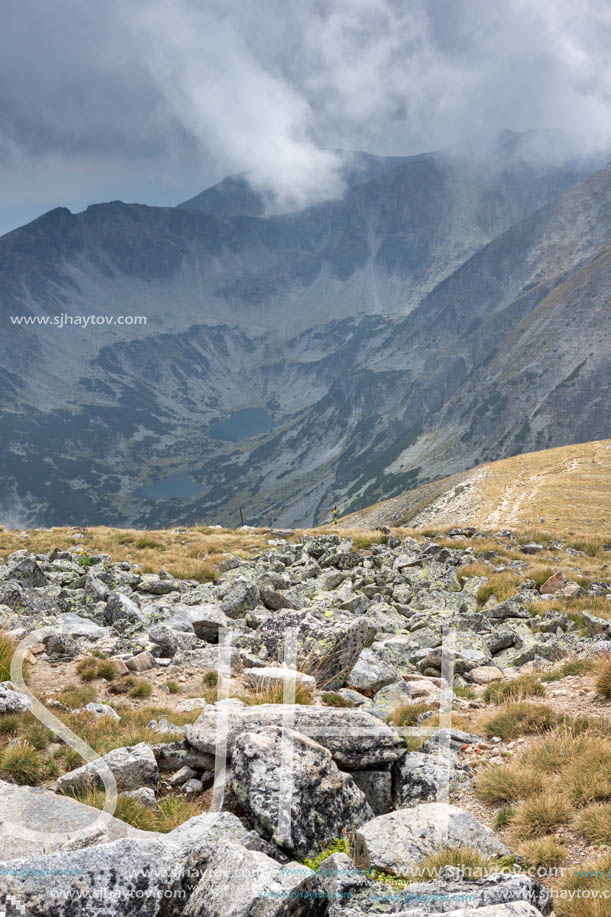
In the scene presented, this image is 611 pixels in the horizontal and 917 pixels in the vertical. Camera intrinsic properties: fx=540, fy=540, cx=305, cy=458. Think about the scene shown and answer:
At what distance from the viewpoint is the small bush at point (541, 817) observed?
20.0 ft

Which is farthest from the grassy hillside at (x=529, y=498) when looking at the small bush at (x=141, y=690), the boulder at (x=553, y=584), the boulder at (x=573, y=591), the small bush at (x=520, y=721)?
the small bush at (x=141, y=690)

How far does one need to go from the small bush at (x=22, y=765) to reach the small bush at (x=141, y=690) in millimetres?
3260

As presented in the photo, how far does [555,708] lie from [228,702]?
5.56 m

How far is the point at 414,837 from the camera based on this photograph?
5.93m

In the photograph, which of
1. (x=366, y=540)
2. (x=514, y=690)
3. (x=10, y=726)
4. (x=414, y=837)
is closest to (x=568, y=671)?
(x=514, y=690)

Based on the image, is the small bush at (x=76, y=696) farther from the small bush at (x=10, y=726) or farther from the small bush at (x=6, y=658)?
the small bush at (x=10, y=726)

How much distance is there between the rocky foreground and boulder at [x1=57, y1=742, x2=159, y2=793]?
19 mm

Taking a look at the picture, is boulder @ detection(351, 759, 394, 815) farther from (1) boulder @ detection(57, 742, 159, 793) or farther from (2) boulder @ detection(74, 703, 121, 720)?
(2) boulder @ detection(74, 703, 121, 720)

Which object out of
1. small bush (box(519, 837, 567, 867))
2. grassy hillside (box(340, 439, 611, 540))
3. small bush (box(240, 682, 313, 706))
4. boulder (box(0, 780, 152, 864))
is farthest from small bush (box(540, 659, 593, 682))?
grassy hillside (box(340, 439, 611, 540))

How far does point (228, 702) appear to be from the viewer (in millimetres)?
8188

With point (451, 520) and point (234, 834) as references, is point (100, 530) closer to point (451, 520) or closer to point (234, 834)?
point (234, 834)

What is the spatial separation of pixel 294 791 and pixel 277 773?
0.27 meters

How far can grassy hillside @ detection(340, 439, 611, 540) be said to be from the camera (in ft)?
163

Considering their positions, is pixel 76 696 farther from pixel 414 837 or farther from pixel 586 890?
pixel 586 890
